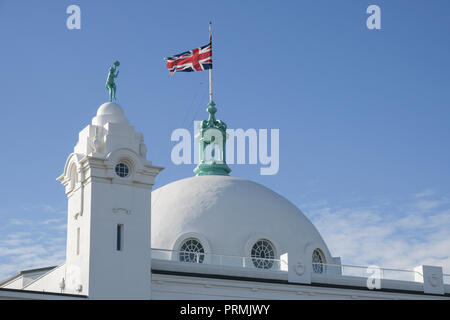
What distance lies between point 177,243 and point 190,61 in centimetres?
1065

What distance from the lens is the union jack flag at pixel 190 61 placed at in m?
46.5

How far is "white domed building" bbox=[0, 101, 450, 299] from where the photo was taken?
3703 cm

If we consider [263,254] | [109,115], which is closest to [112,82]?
[109,115]

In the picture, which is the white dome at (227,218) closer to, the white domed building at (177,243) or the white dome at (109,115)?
the white domed building at (177,243)

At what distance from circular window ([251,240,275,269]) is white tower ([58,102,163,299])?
23.6ft

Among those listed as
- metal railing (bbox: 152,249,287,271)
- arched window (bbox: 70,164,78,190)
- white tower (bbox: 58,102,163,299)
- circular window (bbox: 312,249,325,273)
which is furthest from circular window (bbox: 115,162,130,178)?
circular window (bbox: 312,249,325,273)

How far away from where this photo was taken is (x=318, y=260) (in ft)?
149

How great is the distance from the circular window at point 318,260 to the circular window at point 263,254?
8.53ft

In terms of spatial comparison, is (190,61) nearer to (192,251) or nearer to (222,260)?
(192,251)

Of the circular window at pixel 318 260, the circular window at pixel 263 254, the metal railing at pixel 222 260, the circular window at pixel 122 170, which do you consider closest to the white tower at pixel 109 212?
the circular window at pixel 122 170

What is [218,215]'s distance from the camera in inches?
→ 1730
